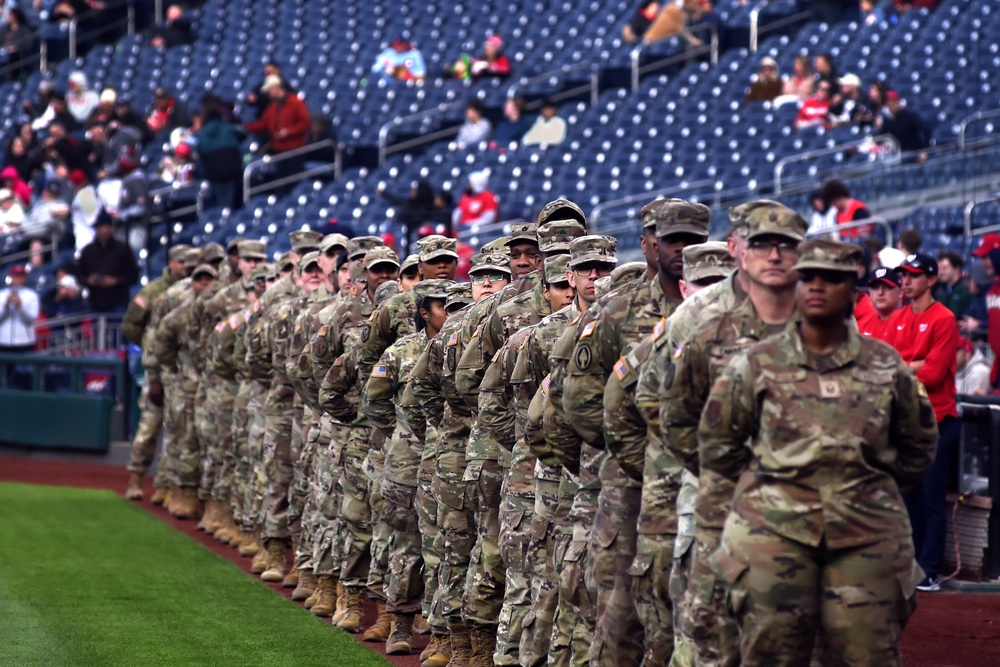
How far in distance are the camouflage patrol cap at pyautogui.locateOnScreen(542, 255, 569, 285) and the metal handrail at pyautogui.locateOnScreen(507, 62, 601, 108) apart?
16732 millimetres

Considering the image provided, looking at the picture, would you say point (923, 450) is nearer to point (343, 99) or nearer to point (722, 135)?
point (722, 135)

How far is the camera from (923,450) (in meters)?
5.12

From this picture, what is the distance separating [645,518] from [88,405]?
14222 millimetres

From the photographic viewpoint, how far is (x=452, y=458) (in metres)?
8.30

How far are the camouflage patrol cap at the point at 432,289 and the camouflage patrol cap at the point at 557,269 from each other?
61.1 inches

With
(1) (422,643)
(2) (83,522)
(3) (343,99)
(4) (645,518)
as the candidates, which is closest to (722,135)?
(3) (343,99)

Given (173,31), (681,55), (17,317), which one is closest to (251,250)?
(17,317)

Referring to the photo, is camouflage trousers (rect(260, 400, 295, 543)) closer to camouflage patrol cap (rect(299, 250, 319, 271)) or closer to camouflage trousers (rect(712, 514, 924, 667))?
camouflage patrol cap (rect(299, 250, 319, 271))

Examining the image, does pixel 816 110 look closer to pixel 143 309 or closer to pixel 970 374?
pixel 970 374

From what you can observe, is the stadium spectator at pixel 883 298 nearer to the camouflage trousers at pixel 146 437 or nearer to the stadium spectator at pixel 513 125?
the camouflage trousers at pixel 146 437

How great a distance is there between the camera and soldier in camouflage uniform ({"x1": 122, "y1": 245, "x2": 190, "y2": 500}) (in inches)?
638

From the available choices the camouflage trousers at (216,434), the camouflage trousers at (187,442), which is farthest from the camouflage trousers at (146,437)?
the camouflage trousers at (216,434)

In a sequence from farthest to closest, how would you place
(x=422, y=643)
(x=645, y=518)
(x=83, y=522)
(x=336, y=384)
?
(x=83, y=522) → (x=336, y=384) → (x=422, y=643) → (x=645, y=518)

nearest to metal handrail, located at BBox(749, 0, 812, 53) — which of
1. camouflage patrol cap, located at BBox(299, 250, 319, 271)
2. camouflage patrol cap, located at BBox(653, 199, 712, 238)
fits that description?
camouflage patrol cap, located at BBox(299, 250, 319, 271)
